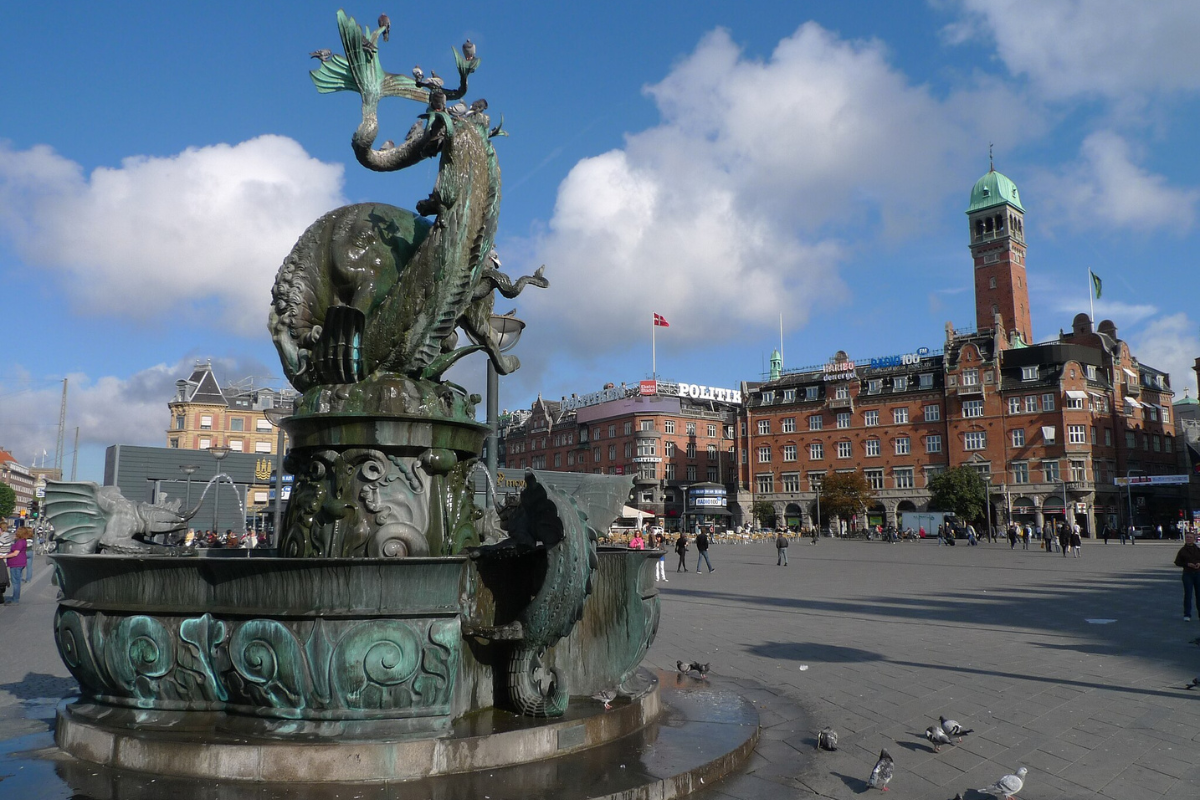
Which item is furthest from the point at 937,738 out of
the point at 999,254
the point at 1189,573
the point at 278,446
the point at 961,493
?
the point at 999,254

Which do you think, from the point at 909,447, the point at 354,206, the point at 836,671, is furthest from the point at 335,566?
the point at 909,447

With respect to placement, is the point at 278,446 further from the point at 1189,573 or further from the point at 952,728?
the point at 1189,573

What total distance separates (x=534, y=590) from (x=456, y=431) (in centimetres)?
144

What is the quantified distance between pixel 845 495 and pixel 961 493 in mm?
10750

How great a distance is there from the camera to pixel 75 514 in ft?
24.7

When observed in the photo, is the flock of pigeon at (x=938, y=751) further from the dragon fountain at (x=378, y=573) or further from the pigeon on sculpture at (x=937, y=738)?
the dragon fountain at (x=378, y=573)

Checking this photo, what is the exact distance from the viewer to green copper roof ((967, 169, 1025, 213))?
95900 millimetres

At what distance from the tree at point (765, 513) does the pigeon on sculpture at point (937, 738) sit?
249 ft

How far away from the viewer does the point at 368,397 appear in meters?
6.35

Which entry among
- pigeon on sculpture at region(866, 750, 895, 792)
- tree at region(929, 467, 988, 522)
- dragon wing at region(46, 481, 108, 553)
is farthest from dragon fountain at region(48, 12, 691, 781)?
tree at region(929, 467, 988, 522)

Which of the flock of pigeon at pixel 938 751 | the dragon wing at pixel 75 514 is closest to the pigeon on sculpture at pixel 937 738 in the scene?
the flock of pigeon at pixel 938 751

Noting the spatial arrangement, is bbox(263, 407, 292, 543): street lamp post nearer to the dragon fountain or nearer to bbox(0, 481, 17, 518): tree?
the dragon fountain

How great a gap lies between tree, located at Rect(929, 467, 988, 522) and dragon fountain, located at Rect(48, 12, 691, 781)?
63.4 m

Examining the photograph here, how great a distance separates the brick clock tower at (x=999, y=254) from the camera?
3635 inches
